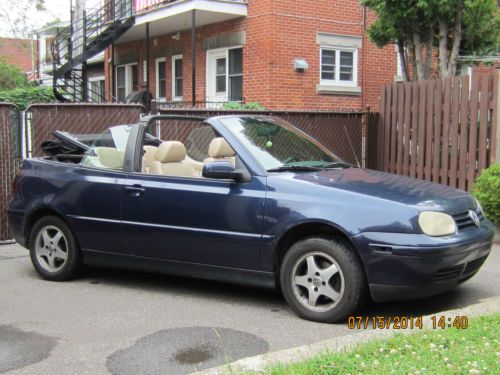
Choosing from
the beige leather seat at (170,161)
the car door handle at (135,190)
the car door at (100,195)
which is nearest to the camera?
the car door handle at (135,190)

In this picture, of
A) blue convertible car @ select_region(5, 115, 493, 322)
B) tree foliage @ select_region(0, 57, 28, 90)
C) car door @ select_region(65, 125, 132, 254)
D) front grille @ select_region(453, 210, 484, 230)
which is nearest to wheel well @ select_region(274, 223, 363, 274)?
blue convertible car @ select_region(5, 115, 493, 322)

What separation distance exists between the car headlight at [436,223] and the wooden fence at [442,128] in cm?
514

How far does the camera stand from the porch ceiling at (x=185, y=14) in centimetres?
1434

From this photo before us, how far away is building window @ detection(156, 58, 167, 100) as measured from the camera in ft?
59.6

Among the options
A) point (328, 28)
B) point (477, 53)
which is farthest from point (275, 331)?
point (328, 28)

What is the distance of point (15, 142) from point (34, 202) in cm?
230

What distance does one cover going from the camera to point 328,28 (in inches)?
602

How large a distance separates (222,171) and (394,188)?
4.68 feet

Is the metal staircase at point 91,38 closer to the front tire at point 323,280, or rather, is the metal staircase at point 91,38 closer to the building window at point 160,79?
the building window at point 160,79

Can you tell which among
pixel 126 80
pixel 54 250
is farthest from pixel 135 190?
pixel 126 80

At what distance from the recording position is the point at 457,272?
4938 millimetres

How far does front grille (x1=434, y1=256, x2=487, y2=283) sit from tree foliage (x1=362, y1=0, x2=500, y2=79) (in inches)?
235

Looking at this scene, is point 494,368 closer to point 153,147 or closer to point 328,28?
point 153,147

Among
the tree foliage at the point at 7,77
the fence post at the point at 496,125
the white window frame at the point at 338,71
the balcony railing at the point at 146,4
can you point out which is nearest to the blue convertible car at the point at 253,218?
the fence post at the point at 496,125
